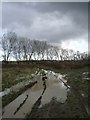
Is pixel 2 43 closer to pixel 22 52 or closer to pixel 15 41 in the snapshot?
pixel 15 41

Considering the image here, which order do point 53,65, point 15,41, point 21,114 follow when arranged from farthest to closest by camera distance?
point 15,41, point 53,65, point 21,114

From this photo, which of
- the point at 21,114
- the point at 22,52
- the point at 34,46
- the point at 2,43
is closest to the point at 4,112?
the point at 21,114

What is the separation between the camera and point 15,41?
79.2 metres

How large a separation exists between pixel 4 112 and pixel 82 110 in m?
3.26

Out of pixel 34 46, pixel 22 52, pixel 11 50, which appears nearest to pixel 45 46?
pixel 34 46

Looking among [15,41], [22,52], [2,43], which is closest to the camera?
[2,43]

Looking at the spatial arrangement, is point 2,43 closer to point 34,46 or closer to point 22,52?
point 22,52

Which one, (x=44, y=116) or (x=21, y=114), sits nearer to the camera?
(x=44, y=116)

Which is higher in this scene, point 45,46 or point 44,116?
point 45,46

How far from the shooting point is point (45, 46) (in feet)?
334

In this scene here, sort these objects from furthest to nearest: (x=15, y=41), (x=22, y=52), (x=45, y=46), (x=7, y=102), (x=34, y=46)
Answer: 1. (x=45, y=46)
2. (x=34, y=46)
3. (x=22, y=52)
4. (x=15, y=41)
5. (x=7, y=102)

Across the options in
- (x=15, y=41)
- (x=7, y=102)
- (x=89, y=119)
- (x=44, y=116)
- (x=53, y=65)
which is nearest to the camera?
(x=89, y=119)

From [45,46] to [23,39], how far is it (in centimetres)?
1612

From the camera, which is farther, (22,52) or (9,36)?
(22,52)
